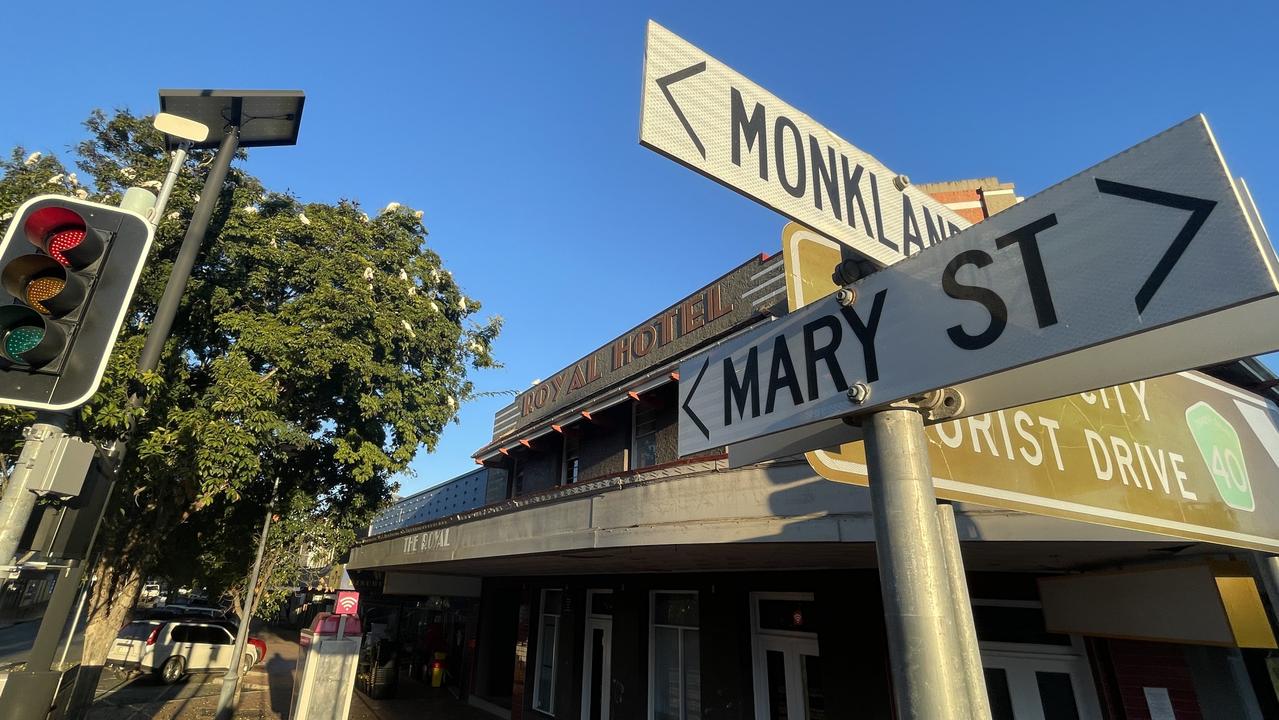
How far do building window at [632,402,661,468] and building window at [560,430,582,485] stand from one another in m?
2.24

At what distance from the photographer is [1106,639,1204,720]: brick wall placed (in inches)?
248

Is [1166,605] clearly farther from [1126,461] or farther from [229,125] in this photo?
[229,125]

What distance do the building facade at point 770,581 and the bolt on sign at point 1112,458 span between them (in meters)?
0.06

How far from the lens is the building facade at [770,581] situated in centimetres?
553

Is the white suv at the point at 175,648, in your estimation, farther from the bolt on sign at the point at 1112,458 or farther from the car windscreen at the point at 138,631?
the bolt on sign at the point at 1112,458

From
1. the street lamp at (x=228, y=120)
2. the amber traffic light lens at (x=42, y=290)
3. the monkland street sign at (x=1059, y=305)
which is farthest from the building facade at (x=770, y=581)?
the street lamp at (x=228, y=120)

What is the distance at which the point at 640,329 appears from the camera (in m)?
13.9

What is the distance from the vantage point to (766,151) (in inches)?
74.3

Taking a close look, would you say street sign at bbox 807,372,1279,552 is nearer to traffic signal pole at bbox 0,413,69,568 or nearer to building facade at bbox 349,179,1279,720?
building facade at bbox 349,179,1279,720

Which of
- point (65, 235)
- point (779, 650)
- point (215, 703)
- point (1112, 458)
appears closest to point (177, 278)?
point (65, 235)

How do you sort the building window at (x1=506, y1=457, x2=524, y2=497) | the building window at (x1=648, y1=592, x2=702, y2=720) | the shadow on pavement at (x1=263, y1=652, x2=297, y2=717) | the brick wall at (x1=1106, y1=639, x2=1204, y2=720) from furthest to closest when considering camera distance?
1. the building window at (x1=506, y1=457, x2=524, y2=497)
2. the shadow on pavement at (x1=263, y1=652, x2=297, y2=717)
3. the building window at (x1=648, y1=592, x2=702, y2=720)
4. the brick wall at (x1=1106, y1=639, x2=1204, y2=720)

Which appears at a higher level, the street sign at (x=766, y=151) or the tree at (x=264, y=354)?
the tree at (x=264, y=354)

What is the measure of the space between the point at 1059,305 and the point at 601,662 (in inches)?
505

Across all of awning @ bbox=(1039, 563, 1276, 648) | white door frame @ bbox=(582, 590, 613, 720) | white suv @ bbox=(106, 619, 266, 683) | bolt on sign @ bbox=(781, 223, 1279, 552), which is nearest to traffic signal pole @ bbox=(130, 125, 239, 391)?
bolt on sign @ bbox=(781, 223, 1279, 552)
